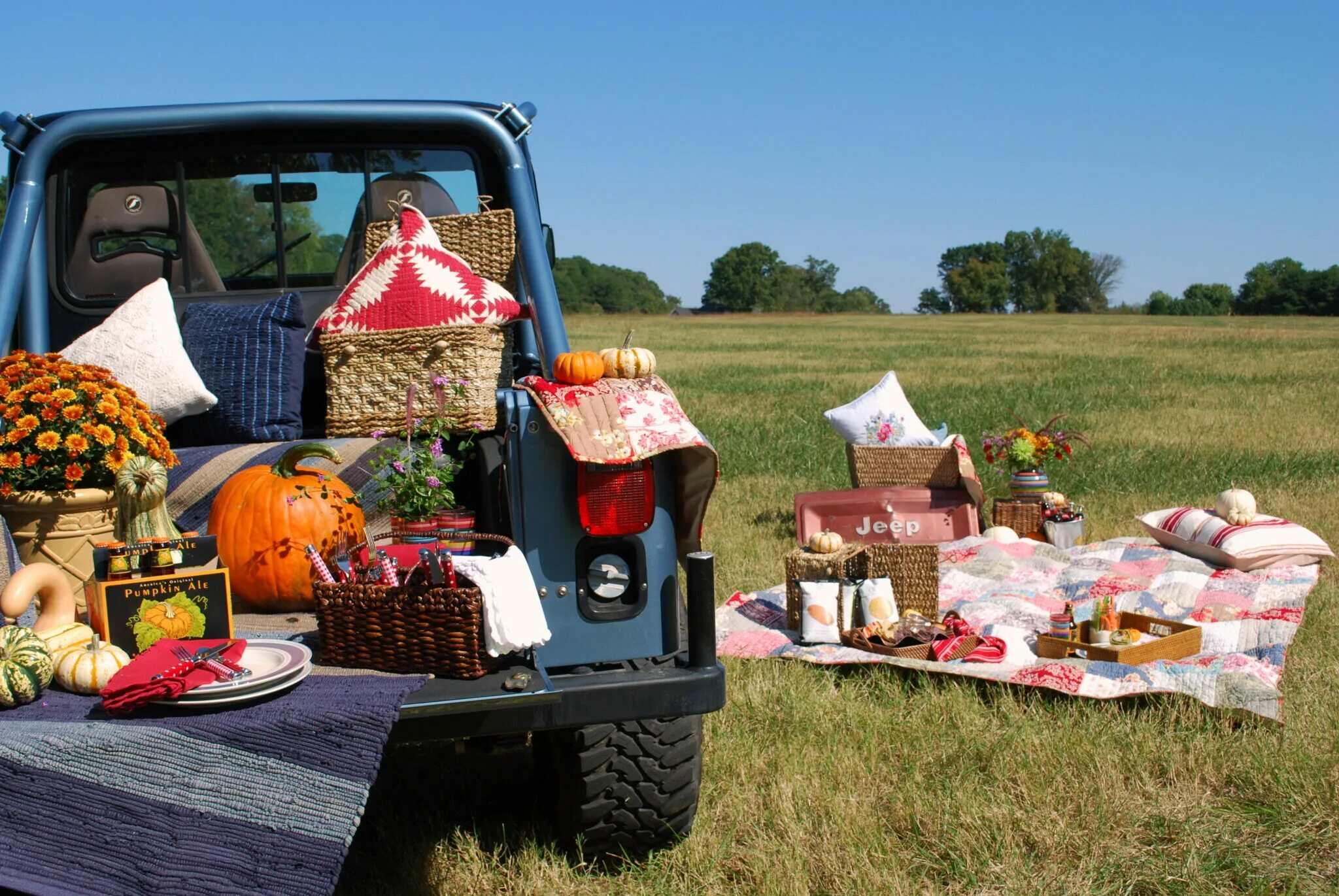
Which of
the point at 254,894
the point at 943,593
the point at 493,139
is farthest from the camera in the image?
the point at 943,593

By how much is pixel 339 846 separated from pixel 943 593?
4.22m

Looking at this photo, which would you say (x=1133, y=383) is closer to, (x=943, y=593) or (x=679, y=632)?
(x=943, y=593)

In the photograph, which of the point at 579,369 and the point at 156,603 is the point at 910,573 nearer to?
the point at 579,369

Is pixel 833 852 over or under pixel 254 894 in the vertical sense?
under

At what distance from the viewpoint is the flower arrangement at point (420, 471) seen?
288cm

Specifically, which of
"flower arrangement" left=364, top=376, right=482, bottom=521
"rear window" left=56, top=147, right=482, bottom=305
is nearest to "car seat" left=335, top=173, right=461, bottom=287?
"rear window" left=56, top=147, right=482, bottom=305

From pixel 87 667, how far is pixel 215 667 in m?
0.28

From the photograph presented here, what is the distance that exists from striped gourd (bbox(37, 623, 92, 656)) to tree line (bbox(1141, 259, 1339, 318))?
3288 inches

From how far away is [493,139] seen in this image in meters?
4.37

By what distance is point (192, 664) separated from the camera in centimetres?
228

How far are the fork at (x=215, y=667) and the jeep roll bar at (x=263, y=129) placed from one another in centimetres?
179

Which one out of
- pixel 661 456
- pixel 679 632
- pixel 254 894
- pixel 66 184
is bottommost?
pixel 254 894

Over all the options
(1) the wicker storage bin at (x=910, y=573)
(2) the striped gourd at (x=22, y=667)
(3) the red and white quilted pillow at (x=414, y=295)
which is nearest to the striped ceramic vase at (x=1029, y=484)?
(1) the wicker storage bin at (x=910, y=573)

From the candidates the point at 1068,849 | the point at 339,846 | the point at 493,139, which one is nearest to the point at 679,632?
the point at 339,846
